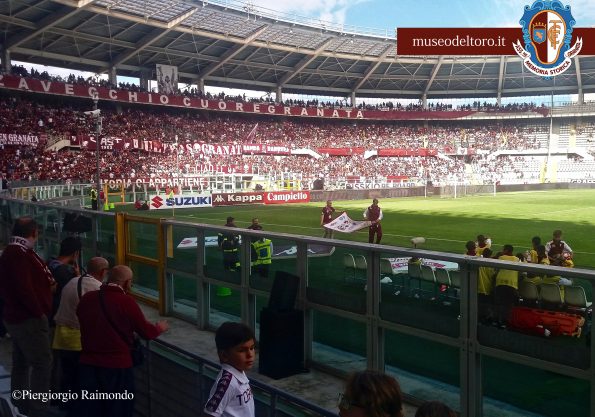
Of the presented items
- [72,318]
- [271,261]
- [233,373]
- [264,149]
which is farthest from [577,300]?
[264,149]

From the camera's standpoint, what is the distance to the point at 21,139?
4397 cm

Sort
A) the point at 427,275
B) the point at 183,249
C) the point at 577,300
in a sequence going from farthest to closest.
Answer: the point at 183,249
the point at 427,275
the point at 577,300

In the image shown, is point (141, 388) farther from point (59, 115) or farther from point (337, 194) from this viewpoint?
point (59, 115)

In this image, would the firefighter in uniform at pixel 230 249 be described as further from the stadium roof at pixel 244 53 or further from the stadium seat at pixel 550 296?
the stadium roof at pixel 244 53

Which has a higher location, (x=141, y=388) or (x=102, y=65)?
(x=102, y=65)

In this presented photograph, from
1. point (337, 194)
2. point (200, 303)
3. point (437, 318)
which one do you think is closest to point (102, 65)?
point (337, 194)

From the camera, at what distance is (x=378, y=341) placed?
588cm

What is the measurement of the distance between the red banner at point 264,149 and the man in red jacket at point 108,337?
187 ft

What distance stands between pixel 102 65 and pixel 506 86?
58.8 m

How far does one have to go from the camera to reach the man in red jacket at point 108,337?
4.46 metres

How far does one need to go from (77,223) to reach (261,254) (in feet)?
17.7

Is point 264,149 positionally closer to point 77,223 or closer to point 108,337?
point 77,223

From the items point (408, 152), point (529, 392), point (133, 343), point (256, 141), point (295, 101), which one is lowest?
point (529, 392)

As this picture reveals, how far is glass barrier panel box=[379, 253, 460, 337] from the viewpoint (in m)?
5.26
